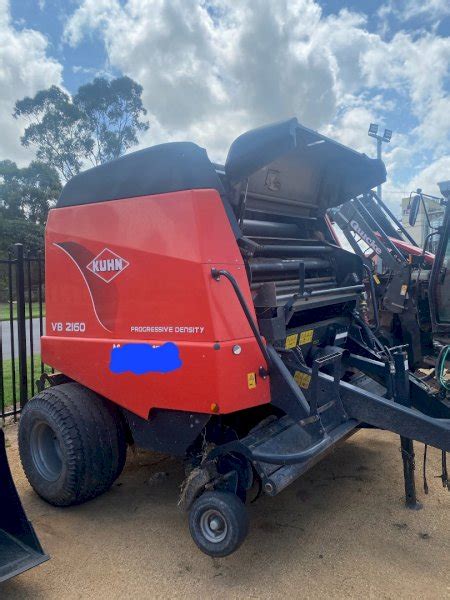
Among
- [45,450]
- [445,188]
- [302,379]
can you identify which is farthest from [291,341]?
[445,188]

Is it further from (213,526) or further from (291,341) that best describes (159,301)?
(213,526)

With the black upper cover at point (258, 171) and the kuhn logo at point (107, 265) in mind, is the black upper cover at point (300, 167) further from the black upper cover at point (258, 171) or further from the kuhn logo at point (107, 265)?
the kuhn logo at point (107, 265)

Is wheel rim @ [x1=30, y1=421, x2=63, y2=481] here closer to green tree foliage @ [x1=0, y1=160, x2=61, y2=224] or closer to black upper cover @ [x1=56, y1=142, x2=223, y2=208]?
black upper cover @ [x1=56, y1=142, x2=223, y2=208]

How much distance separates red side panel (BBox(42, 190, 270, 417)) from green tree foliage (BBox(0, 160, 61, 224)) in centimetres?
2435

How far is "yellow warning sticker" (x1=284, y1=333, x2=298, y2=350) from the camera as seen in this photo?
338 centimetres

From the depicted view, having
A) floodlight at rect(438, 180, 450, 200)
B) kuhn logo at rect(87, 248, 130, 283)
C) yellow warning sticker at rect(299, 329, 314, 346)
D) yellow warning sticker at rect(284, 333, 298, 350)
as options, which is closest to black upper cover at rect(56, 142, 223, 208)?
kuhn logo at rect(87, 248, 130, 283)

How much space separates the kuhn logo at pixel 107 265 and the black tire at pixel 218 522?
1.53 metres

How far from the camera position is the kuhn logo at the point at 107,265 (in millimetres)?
3252

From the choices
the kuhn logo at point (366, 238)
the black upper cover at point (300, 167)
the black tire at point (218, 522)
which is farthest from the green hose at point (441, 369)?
the kuhn logo at point (366, 238)

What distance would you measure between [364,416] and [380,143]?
27.6 feet

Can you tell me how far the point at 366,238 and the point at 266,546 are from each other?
475cm

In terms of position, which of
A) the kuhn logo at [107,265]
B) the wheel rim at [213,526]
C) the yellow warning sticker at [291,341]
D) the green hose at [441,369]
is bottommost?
the wheel rim at [213,526]

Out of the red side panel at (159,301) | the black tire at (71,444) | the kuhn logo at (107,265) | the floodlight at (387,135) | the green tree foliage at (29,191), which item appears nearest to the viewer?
the red side panel at (159,301)

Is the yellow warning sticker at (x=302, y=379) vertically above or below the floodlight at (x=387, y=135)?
below
